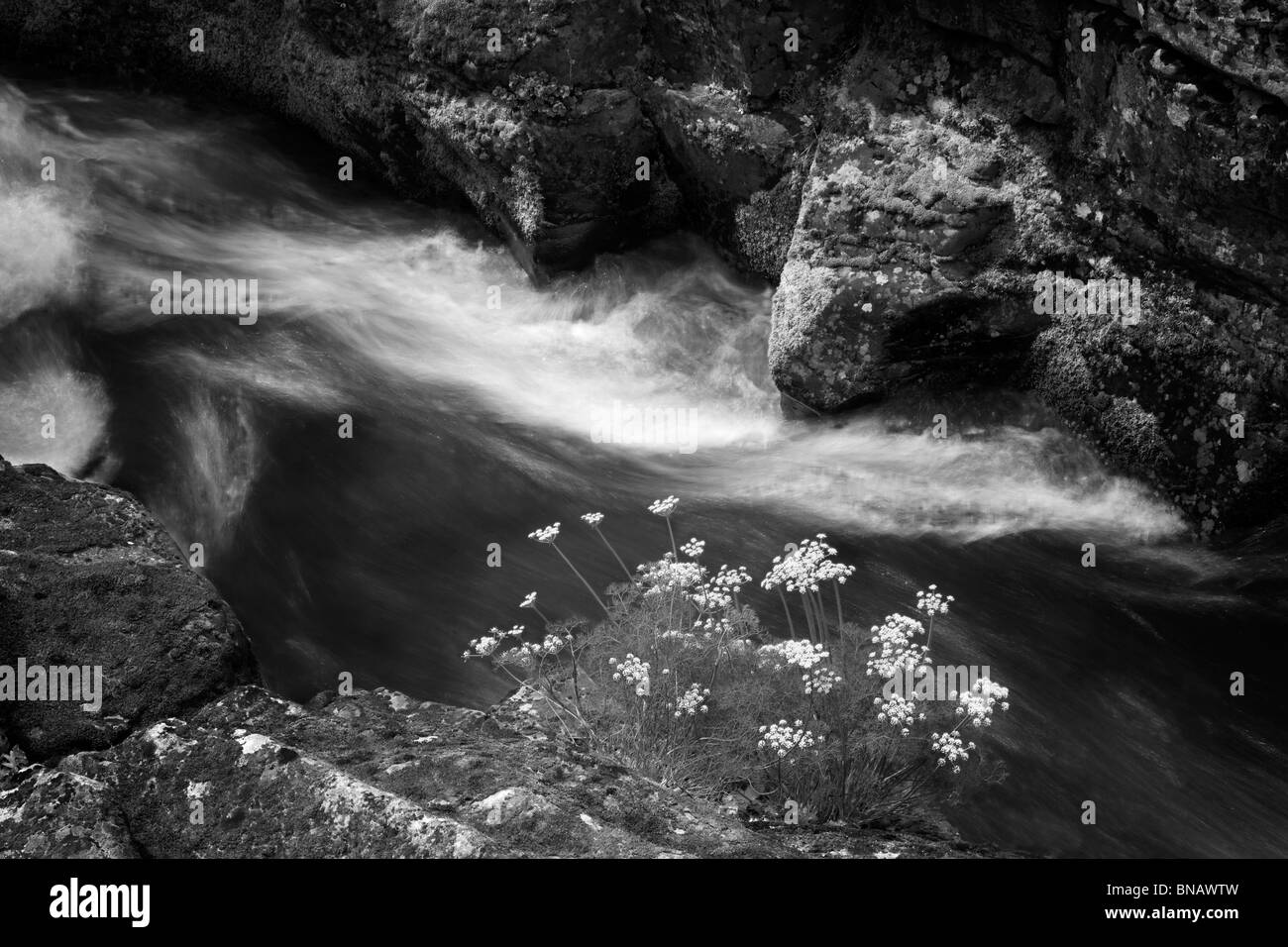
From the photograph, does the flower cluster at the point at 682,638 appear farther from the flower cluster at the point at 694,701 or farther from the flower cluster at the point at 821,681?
the flower cluster at the point at 821,681

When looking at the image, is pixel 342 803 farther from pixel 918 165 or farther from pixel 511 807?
pixel 918 165

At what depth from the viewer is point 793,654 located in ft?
17.3

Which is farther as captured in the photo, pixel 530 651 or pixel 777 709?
pixel 530 651

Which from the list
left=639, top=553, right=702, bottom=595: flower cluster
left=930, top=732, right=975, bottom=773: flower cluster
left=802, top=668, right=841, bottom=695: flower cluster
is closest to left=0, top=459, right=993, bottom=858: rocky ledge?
left=930, top=732, right=975, bottom=773: flower cluster

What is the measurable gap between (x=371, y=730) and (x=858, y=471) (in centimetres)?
368

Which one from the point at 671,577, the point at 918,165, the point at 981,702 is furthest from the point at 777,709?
the point at 918,165

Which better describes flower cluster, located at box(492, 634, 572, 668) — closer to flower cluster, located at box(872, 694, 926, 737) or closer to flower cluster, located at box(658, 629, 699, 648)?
flower cluster, located at box(658, 629, 699, 648)

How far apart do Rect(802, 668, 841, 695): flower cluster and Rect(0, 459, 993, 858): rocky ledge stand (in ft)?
1.82

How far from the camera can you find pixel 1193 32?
640 centimetres

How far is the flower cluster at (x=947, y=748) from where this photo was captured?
16.9 ft

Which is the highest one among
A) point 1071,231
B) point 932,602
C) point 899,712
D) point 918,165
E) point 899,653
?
point 918,165

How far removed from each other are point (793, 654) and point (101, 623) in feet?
9.72

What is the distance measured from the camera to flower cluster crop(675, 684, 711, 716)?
5387 millimetres

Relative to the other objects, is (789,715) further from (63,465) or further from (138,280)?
(138,280)
